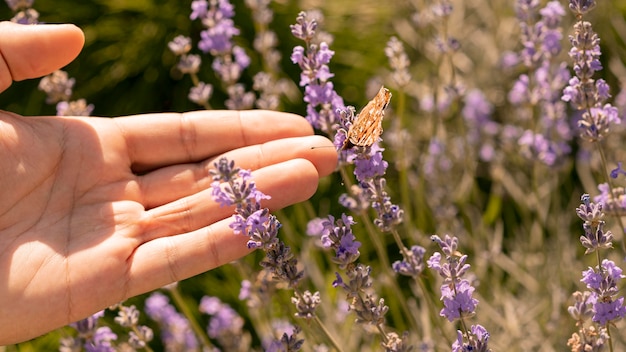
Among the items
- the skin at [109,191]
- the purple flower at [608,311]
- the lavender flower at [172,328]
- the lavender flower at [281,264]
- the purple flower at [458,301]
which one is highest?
the purple flower at [608,311]

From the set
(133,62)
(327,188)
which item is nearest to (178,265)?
(327,188)

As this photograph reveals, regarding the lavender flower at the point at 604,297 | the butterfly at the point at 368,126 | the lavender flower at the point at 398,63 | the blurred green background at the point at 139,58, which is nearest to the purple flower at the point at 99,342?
the butterfly at the point at 368,126

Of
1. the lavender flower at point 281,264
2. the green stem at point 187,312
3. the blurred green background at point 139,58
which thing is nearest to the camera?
the lavender flower at point 281,264

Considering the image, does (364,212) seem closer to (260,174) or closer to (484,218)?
(260,174)

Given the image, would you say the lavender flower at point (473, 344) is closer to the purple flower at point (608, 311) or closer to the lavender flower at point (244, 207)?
the purple flower at point (608, 311)

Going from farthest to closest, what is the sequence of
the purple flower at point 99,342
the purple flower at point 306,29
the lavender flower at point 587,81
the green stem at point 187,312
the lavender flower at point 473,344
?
1. the green stem at point 187,312
2. the purple flower at point 99,342
3. the purple flower at point 306,29
4. the lavender flower at point 587,81
5. the lavender flower at point 473,344

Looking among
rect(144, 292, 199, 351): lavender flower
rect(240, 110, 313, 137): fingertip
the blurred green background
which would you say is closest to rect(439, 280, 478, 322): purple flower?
rect(240, 110, 313, 137): fingertip

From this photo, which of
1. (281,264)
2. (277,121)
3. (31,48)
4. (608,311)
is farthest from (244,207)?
(31,48)

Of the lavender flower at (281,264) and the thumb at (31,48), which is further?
the thumb at (31,48)

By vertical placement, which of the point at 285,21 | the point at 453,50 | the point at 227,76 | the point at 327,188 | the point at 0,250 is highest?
the point at 453,50
